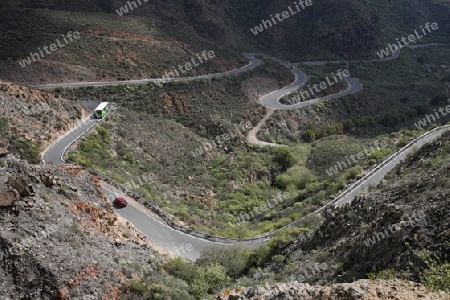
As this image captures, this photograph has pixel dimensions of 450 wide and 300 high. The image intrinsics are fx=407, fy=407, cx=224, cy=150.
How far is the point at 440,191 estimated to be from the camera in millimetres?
14883

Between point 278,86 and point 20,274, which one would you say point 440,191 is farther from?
point 278,86

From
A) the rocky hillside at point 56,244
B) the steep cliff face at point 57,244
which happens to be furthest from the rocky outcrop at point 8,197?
the steep cliff face at point 57,244

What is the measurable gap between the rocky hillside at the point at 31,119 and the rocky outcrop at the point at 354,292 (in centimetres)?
2176

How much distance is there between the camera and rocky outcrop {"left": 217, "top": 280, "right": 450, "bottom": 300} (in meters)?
9.80

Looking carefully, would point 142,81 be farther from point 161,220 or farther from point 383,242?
point 383,242

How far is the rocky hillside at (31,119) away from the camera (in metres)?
28.0

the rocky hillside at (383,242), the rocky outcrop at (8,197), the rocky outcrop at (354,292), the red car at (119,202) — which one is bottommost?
the rocky hillside at (383,242)

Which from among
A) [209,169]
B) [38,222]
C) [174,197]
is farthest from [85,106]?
[38,222]

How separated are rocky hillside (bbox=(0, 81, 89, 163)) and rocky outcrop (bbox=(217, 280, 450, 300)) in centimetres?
2176

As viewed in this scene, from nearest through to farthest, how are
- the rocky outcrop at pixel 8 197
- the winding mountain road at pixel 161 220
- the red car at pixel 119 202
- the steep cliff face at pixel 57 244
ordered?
the steep cliff face at pixel 57 244, the rocky outcrop at pixel 8 197, the winding mountain road at pixel 161 220, the red car at pixel 119 202

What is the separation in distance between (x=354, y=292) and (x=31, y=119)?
29816 millimetres

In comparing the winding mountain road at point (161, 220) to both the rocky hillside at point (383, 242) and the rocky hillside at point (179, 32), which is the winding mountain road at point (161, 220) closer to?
the rocky hillside at point (383, 242)

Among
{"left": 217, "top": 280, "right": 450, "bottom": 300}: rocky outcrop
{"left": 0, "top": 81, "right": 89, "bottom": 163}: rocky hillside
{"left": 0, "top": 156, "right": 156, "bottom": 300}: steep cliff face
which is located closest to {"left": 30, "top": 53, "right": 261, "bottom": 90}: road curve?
{"left": 0, "top": 81, "right": 89, "bottom": 163}: rocky hillside

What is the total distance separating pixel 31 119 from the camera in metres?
32.5
